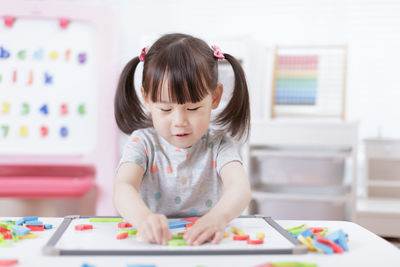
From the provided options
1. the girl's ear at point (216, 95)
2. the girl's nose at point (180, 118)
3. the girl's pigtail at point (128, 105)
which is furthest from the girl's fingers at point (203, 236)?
the girl's pigtail at point (128, 105)

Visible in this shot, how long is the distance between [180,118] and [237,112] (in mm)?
246

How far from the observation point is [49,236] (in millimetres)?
777

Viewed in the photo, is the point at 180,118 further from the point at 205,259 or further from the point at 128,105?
the point at 205,259

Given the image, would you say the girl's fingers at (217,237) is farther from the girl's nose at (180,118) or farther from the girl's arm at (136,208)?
the girl's nose at (180,118)

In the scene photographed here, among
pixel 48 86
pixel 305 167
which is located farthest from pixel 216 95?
pixel 48 86

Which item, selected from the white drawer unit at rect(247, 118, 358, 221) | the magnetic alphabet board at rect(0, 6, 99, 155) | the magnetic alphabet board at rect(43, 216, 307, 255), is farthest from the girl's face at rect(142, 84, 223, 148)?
the magnetic alphabet board at rect(0, 6, 99, 155)

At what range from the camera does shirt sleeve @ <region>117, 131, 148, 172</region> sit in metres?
1.07

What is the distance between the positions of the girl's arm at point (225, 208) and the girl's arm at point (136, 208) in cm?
4

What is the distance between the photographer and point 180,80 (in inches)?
38.3

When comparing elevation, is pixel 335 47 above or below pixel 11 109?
above

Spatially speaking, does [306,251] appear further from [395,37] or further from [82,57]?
[395,37]

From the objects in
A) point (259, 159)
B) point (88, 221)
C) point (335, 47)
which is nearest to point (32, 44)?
point (259, 159)

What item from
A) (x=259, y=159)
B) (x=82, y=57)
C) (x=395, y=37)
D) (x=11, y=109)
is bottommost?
(x=259, y=159)

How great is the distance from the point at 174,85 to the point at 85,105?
5.23ft
